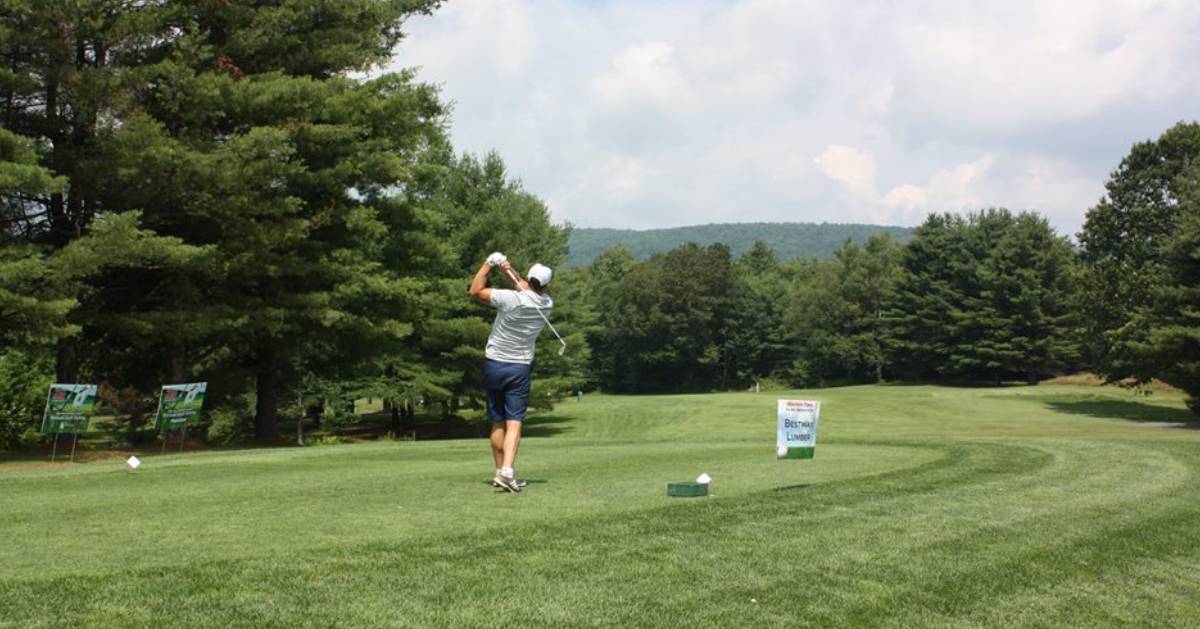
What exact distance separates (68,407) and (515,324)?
14781 millimetres

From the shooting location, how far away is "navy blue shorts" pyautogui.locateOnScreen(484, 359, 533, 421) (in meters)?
9.25

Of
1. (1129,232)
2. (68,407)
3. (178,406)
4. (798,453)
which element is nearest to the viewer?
(798,453)

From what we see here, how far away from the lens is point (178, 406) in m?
21.2

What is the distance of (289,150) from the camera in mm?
25594

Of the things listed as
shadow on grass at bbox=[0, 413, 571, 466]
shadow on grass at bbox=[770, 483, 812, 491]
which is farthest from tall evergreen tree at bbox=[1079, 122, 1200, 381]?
shadow on grass at bbox=[770, 483, 812, 491]

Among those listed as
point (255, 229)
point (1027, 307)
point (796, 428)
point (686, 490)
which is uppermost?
point (1027, 307)

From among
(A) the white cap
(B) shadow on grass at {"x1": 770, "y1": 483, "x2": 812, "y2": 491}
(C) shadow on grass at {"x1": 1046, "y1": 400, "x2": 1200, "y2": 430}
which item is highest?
(C) shadow on grass at {"x1": 1046, "y1": 400, "x2": 1200, "y2": 430}

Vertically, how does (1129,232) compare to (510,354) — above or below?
above

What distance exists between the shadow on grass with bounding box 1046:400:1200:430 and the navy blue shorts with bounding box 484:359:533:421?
42.2 m

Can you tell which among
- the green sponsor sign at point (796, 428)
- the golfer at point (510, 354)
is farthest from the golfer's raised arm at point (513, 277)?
the green sponsor sign at point (796, 428)

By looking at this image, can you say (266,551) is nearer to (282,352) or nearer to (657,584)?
(657,584)

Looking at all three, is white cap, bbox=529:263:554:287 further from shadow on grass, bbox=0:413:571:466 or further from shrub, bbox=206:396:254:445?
shrub, bbox=206:396:254:445

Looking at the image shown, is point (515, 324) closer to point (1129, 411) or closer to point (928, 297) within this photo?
point (1129, 411)

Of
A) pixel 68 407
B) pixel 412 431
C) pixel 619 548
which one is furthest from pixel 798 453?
pixel 412 431
